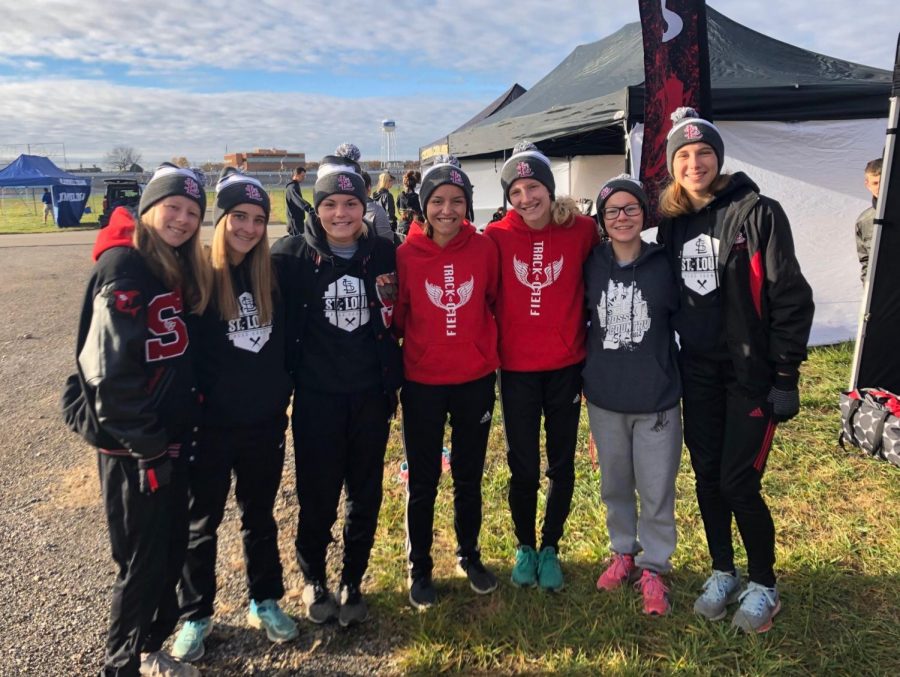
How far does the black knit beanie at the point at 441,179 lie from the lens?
100 inches

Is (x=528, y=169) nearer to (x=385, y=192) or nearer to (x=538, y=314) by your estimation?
(x=538, y=314)

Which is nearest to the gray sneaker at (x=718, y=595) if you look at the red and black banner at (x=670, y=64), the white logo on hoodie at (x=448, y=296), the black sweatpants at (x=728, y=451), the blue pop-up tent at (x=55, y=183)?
the black sweatpants at (x=728, y=451)

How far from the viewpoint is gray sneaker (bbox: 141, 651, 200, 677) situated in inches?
90.6

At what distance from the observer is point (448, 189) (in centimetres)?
255

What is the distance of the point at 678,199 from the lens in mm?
2531

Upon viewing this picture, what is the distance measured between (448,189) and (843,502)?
304 cm

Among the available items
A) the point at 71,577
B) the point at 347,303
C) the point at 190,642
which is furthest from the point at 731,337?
the point at 71,577

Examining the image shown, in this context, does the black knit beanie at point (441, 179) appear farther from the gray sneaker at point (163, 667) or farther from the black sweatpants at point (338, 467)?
the gray sneaker at point (163, 667)

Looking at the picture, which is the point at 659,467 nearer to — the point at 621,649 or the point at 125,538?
the point at 621,649

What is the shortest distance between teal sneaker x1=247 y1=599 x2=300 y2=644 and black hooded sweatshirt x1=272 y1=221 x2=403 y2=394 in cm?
101

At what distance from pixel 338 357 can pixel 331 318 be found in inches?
6.5

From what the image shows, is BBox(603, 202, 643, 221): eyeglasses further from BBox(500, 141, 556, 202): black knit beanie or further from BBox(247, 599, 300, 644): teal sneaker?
BBox(247, 599, 300, 644): teal sneaker

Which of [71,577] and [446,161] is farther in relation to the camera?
[71,577]

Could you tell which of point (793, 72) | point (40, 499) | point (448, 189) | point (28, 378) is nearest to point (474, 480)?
point (448, 189)
